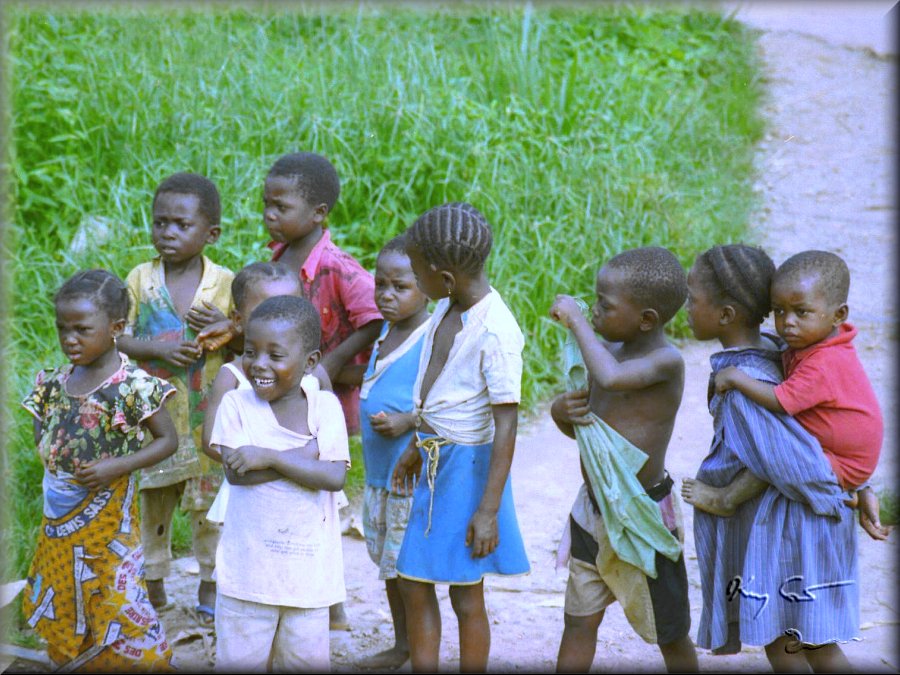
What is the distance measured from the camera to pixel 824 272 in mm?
2889

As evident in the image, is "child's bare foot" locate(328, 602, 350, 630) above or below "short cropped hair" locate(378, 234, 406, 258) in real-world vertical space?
below

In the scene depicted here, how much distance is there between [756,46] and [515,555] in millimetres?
8357

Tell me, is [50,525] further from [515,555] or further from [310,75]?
[310,75]

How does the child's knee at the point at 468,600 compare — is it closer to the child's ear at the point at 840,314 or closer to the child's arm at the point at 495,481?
the child's arm at the point at 495,481

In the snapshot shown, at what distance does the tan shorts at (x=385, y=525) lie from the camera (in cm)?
344

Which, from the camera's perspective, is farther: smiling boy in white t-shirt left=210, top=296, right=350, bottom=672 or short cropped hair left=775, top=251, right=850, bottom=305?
smiling boy in white t-shirt left=210, top=296, right=350, bottom=672

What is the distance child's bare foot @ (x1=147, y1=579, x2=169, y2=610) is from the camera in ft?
13.4

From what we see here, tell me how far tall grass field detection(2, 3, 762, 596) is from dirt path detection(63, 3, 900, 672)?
534 mm

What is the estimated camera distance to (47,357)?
18.1 ft

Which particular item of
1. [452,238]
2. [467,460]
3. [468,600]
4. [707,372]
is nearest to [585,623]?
[468,600]

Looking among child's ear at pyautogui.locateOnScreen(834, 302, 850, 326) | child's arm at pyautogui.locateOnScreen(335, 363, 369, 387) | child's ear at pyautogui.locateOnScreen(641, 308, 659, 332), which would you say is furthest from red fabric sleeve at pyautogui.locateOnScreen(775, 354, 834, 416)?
child's arm at pyautogui.locateOnScreen(335, 363, 369, 387)

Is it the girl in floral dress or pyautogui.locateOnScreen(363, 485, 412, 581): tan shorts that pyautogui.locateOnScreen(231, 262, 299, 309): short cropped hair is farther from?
pyautogui.locateOnScreen(363, 485, 412, 581): tan shorts

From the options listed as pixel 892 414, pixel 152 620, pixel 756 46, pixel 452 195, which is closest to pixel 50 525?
pixel 152 620
